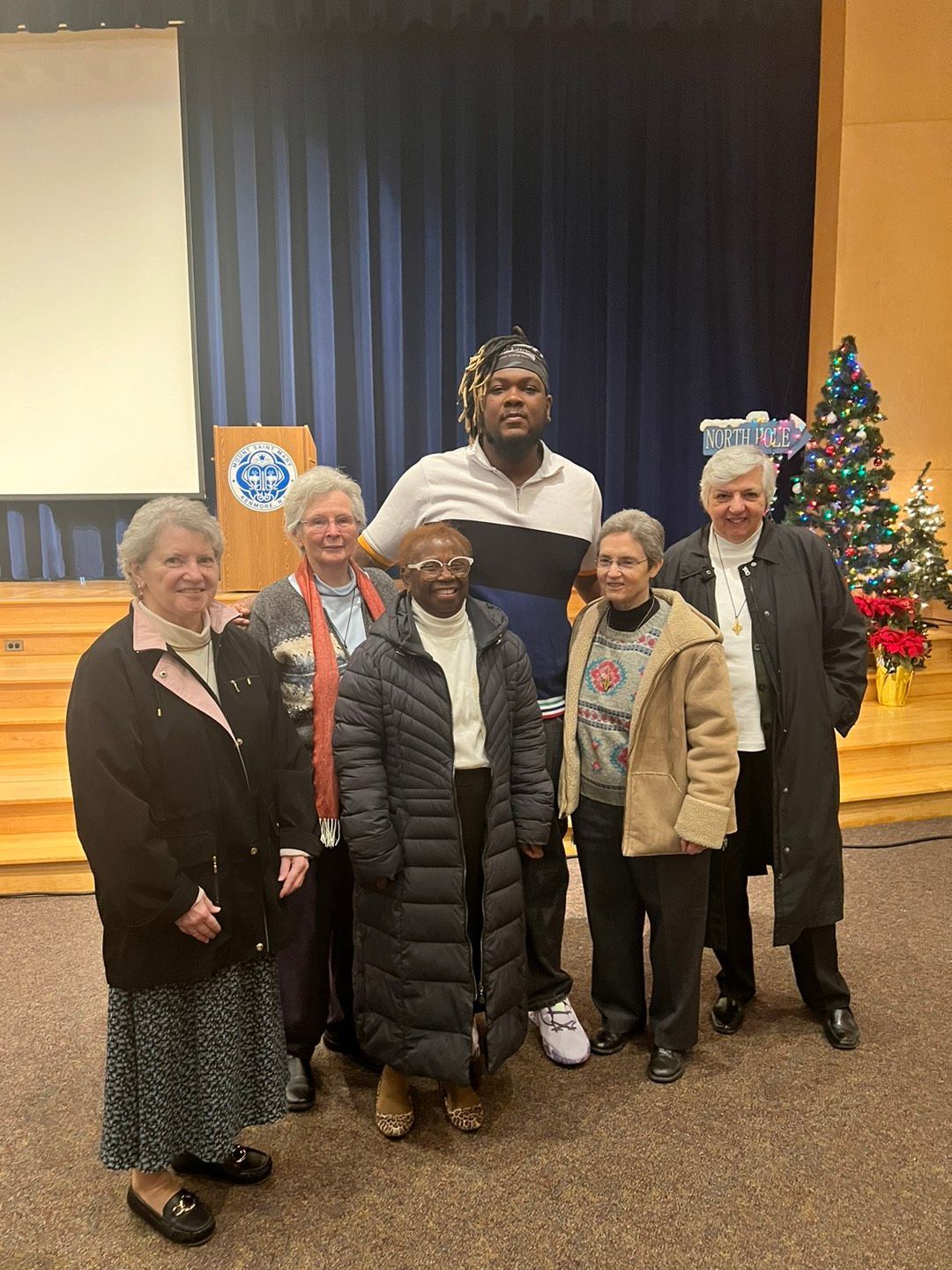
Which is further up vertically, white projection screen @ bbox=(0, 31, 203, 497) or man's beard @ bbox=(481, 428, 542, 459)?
white projection screen @ bbox=(0, 31, 203, 497)

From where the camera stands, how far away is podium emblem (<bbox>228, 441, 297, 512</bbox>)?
492 cm

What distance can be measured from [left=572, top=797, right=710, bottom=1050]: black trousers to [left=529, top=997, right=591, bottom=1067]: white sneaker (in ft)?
0.32

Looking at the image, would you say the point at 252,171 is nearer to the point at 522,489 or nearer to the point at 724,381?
the point at 724,381

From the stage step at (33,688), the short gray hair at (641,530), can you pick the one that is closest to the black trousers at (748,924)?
the short gray hair at (641,530)

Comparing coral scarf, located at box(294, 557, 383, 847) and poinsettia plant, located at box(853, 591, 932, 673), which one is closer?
coral scarf, located at box(294, 557, 383, 847)

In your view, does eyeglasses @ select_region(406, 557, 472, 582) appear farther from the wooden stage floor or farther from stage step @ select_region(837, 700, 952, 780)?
stage step @ select_region(837, 700, 952, 780)

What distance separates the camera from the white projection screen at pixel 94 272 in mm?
5680

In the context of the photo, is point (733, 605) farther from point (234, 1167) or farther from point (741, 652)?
point (234, 1167)

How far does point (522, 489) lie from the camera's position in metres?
2.21

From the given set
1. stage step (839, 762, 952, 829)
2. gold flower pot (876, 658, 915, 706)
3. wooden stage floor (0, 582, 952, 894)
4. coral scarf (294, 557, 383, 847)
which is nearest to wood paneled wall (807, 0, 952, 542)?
wooden stage floor (0, 582, 952, 894)

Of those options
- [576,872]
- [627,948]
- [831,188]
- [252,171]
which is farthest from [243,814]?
[831,188]

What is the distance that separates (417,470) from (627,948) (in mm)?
1397

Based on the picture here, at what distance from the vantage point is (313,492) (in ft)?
6.54

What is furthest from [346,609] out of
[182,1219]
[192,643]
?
[182,1219]
